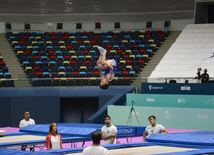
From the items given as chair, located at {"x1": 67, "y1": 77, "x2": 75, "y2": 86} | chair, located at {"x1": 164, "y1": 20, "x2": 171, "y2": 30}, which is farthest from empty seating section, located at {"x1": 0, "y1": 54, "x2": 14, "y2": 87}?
chair, located at {"x1": 164, "y1": 20, "x2": 171, "y2": 30}

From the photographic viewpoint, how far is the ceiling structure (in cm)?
2364

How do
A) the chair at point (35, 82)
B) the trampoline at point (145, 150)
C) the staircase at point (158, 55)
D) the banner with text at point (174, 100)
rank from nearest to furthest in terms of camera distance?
the trampoline at point (145, 150), the banner with text at point (174, 100), the chair at point (35, 82), the staircase at point (158, 55)

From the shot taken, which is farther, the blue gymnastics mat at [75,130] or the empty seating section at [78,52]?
the empty seating section at [78,52]

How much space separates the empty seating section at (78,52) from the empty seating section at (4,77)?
1131 millimetres

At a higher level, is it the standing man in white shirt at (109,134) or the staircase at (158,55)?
the staircase at (158,55)

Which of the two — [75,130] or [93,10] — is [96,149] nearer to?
[75,130]

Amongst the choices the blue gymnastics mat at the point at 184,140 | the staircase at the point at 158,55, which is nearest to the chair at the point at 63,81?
the staircase at the point at 158,55

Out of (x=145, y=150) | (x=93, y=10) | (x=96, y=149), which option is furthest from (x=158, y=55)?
(x=96, y=149)

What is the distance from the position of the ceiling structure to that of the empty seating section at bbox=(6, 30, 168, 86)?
6.29 ft

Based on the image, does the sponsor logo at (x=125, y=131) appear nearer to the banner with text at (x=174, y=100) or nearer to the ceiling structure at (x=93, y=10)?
the banner with text at (x=174, y=100)

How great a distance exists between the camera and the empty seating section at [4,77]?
1538cm

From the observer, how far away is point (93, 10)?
80.2 ft

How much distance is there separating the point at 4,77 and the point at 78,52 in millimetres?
5475

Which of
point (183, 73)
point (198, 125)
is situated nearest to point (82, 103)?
point (183, 73)
